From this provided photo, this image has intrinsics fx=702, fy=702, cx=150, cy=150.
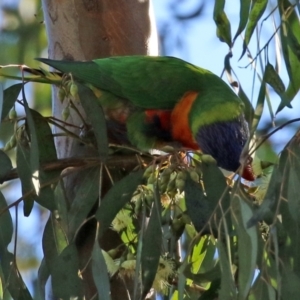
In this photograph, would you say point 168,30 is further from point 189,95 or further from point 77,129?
point 77,129

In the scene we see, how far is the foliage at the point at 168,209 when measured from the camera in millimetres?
1046

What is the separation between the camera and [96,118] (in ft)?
4.15

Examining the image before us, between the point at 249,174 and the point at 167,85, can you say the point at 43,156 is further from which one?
the point at 167,85

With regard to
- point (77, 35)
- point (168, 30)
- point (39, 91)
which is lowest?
point (39, 91)

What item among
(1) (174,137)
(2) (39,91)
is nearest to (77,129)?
(1) (174,137)

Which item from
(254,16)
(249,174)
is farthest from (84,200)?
(254,16)

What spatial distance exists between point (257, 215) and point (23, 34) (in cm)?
194

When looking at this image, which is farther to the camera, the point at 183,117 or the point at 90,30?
→ the point at 183,117

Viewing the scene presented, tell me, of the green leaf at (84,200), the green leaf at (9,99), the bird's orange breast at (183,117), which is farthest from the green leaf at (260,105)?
the bird's orange breast at (183,117)

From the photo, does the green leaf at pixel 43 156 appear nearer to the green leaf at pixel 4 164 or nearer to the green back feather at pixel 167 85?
the green leaf at pixel 4 164

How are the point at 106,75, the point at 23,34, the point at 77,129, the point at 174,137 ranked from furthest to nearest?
the point at 23,34, the point at 174,137, the point at 106,75, the point at 77,129

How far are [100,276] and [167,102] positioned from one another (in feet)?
2.48

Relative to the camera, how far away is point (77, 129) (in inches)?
58.7

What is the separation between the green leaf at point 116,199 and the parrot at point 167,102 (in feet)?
1.51
